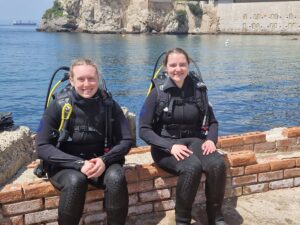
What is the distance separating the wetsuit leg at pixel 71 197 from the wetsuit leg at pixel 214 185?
1.12 metres

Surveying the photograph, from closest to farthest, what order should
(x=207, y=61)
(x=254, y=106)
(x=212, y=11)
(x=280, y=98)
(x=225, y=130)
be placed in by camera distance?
(x=225, y=130), (x=254, y=106), (x=280, y=98), (x=207, y=61), (x=212, y=11)

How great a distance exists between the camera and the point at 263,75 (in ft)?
85.0

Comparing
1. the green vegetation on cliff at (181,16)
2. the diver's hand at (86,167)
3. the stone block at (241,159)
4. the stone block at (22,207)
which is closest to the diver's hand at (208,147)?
the stone block at (241,159)

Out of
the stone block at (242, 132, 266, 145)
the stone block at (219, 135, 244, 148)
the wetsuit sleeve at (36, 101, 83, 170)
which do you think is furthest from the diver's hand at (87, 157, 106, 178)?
the stone block at (242, 132, 266, 145)

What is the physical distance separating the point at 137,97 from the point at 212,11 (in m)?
65.2

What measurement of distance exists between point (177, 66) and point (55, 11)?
9716 cm

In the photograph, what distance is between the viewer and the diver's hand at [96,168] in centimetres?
360

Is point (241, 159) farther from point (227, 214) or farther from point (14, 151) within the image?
point (14, 151)

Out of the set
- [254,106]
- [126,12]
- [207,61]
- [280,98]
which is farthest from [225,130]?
[126,12]

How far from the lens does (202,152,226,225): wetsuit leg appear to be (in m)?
3.89

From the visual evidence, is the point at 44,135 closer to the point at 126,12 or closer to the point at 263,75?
the point at 263,75

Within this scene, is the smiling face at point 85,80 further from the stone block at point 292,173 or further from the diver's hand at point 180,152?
the stone block at point 292,173

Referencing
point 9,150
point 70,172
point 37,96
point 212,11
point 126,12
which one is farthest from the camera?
point 126,12

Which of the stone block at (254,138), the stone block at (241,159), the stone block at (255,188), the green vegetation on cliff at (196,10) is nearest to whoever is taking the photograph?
the stone block at (241,159)
